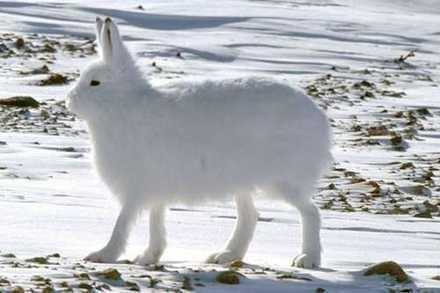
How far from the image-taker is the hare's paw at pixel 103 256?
493 centimetres

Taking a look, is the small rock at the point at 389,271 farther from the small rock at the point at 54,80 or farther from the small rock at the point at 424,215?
the small rock at the point at 54,80

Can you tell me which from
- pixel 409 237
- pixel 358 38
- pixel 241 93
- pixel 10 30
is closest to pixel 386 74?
pixel 358 38

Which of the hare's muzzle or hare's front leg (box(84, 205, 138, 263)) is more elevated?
the hare's muzzle

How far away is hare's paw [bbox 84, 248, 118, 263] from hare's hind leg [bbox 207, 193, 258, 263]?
0.42 m

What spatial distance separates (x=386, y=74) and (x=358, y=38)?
9.97 ft

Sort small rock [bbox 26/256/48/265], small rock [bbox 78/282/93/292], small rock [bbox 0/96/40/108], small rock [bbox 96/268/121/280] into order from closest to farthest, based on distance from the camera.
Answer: small rock [bbox 78/282/93/292], small rock [bbox 96/268/121/280], small rock [bbox 26/256/48/265], small rock [bbox 0/96/40/108]

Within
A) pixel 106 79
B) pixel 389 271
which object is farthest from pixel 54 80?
pixel 389 271

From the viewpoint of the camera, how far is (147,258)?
5070 mm

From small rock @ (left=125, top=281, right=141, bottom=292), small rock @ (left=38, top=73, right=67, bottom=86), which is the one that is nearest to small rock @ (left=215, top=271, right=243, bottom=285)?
small rock @ (left=125, top=281, right=141, bottom=292)

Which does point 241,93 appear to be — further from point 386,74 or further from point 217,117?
point 386,74

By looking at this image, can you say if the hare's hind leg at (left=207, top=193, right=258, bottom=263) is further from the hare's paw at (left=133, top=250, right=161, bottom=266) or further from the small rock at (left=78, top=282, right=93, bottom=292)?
the small rock at (left=78, top=282, right=93, bottom=292)

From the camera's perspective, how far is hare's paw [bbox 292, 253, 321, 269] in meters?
4.97

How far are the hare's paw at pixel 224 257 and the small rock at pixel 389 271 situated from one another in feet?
2.14

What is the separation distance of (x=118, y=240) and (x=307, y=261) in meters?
0.74
